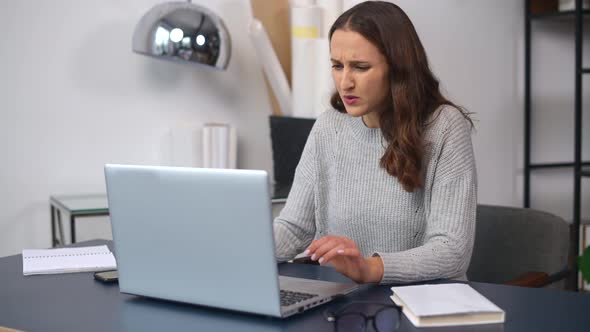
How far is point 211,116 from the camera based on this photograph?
283cm

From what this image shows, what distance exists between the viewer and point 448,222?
59.2 inches

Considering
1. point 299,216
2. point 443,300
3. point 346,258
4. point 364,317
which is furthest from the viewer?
point 299,216

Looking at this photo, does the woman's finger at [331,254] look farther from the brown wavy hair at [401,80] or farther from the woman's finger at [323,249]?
the brown wavy hair at [401,80]

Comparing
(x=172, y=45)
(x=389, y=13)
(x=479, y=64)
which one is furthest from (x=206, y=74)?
(x=389, y=13)

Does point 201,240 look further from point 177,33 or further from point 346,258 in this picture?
point 177,33

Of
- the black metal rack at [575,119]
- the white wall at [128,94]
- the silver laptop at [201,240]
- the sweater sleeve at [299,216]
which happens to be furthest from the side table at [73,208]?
the black metal rack at [575,119]

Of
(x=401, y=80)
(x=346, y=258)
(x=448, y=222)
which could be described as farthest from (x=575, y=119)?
(x=346, y=258)

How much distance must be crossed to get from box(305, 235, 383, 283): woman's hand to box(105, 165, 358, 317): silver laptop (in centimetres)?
3

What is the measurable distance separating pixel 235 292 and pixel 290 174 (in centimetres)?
152

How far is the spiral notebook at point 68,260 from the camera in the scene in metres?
1.52

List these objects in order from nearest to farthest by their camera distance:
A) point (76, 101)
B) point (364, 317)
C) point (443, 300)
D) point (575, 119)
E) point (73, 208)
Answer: point (364, 317), point (443, 300), point (73, 208), point (76, 101), point (575, 119)

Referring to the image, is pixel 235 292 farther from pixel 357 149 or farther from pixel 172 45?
pixel 172 45

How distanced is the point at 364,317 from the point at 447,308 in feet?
0.48

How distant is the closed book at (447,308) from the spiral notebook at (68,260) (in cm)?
64
